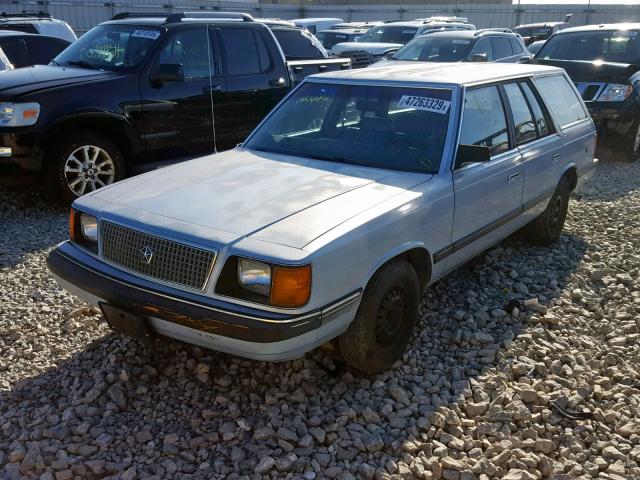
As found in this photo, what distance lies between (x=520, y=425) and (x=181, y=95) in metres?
4.86

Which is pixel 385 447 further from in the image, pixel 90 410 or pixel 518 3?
pixel 518 3

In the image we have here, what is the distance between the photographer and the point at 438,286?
4.65 metres

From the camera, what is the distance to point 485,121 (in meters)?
4.30

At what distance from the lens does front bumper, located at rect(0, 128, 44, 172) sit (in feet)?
18.4

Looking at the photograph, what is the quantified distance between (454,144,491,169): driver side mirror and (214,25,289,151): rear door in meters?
3.74

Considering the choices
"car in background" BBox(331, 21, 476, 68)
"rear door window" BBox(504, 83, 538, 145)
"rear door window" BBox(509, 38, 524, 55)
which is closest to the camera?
"rear door window" BBox(504, 83, 538, 145)

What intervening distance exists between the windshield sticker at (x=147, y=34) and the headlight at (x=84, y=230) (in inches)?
144

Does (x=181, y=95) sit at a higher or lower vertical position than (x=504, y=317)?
higher

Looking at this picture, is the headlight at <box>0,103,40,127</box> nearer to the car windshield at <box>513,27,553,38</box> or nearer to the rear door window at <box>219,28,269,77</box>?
the rear door window at <box>219,28,269,77</box>

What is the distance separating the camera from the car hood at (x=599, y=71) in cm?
888

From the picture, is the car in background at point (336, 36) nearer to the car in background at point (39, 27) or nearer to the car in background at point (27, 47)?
the car in background at point (39, 27)

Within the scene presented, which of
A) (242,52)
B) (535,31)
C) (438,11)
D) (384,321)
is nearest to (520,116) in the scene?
(384,321)

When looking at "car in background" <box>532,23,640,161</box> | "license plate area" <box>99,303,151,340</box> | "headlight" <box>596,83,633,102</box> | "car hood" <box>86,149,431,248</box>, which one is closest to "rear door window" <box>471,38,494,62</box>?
"car in background" <box>532,23,640,161</box>

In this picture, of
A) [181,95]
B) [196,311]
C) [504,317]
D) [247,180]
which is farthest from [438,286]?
[181,95]
